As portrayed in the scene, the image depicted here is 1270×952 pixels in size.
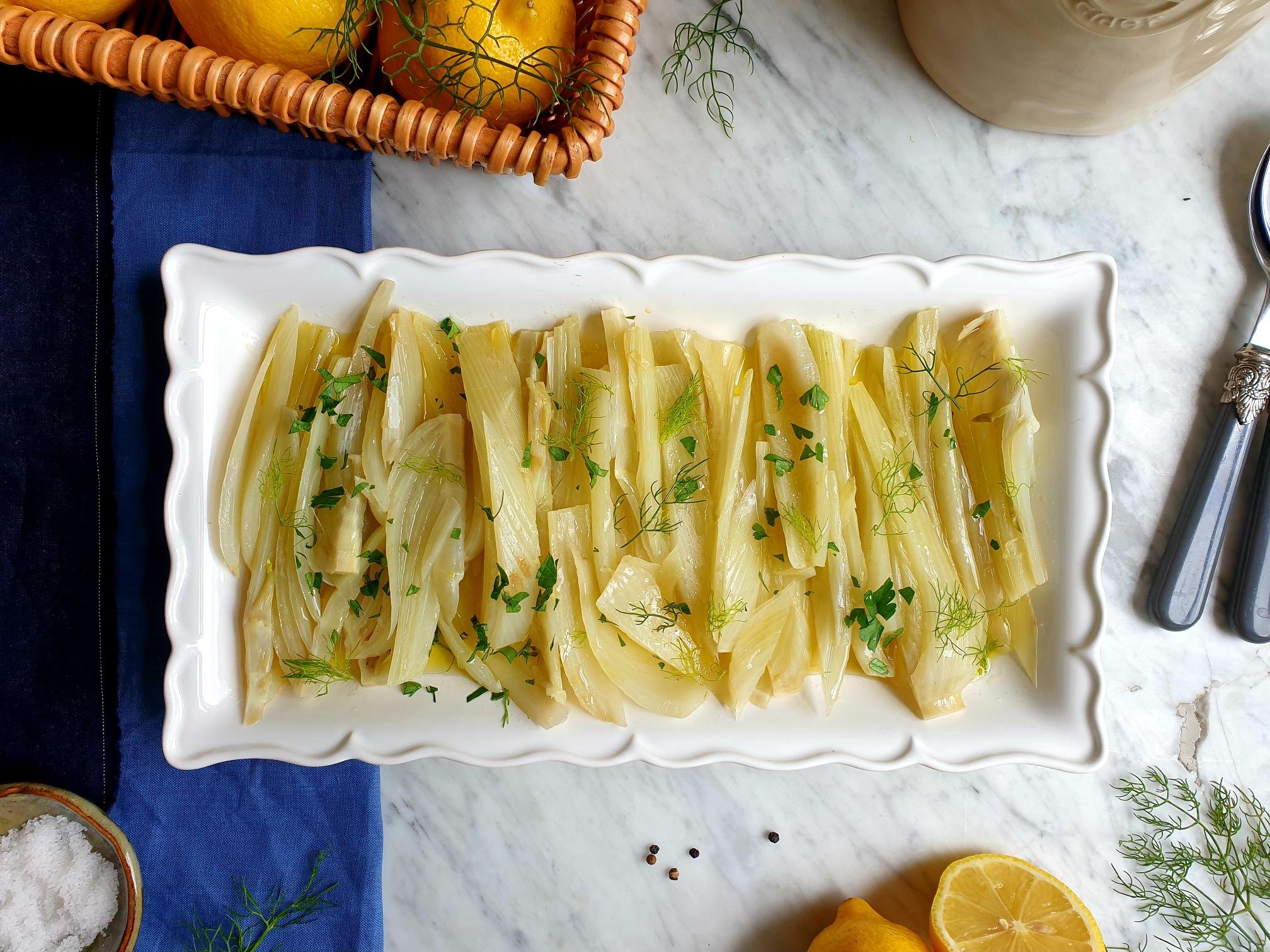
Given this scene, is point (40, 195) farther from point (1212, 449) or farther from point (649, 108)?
point (1212, 449)

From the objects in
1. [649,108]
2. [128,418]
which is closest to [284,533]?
[128,418]

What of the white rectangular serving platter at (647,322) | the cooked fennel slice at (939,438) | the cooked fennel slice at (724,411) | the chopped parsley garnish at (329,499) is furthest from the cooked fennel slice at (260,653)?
the cooked fennel slice at (939,438)

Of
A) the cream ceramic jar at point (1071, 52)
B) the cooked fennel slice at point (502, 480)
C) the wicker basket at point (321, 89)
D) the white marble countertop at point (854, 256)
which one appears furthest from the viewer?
the white marble countertop at point (854, 256)

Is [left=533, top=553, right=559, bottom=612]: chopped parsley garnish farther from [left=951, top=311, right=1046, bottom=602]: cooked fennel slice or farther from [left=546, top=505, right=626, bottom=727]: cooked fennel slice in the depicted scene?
[left=951, top=311, right=1046, bottom=602]: cooked fennel slice

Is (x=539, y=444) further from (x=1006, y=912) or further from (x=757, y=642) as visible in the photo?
(x=1006, y=912)

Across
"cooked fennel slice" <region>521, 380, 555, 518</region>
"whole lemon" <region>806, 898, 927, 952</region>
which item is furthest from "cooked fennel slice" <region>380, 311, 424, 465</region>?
"whole lemon" <region>806, 898, 927, 952</region>

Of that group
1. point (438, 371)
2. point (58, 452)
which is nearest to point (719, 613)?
point (438, 371)

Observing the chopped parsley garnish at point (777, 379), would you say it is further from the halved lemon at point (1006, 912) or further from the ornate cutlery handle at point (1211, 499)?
the halved lemon at point (1006, 912)
